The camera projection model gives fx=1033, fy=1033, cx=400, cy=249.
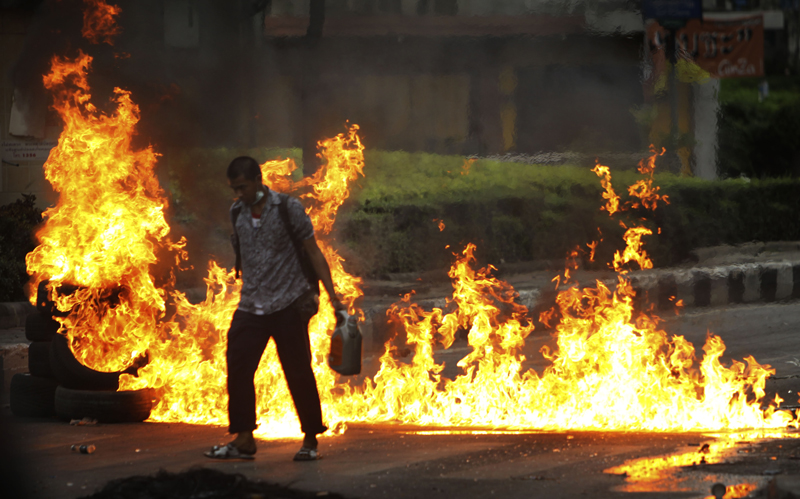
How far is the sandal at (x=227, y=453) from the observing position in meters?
5.00

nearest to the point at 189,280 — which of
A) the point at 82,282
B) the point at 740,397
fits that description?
the point at 82,282

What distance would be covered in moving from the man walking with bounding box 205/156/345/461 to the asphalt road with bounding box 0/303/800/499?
0.22 meters

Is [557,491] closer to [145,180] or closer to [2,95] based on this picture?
[145,180]

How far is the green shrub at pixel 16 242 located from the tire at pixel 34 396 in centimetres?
455

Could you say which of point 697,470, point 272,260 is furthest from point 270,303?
point 697,470

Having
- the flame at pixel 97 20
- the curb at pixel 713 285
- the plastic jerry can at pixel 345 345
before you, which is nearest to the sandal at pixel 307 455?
the plastic jerry can at pixel 345 345

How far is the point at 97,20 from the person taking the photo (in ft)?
26.2

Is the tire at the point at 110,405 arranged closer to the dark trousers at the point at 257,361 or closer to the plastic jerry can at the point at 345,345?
the dark trousers at the point at 257,361

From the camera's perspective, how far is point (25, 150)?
42.4ft

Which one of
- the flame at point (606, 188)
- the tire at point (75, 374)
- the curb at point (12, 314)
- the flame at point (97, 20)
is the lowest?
the tire at point (75, 374)

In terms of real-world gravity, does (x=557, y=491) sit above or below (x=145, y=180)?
below

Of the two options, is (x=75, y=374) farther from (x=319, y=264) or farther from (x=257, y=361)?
(x=319, y=264)

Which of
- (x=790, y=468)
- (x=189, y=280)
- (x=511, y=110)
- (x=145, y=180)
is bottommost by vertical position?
(x=790, y=468)

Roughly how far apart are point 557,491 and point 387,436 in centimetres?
145
